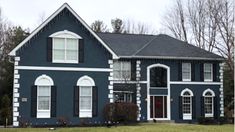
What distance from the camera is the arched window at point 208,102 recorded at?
4212 centimetres

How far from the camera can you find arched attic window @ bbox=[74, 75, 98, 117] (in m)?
34.0

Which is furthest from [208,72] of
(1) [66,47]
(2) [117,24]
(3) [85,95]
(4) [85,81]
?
(2) [117,24]

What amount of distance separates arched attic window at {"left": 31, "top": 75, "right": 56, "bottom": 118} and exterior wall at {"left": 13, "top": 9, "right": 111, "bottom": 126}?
272 mm

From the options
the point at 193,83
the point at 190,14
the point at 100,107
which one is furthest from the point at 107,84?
the point at 190,14

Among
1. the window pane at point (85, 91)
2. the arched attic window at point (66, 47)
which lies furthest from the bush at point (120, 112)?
the arched attic window at point (66, 47)

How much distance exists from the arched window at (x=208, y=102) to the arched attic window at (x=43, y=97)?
14.8m

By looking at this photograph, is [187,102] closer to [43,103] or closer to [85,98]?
[85,98]

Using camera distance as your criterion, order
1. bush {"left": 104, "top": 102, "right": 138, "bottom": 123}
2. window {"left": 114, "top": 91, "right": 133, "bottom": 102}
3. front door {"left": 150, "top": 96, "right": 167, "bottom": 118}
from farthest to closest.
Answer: front door {"left": 150, "top": 96, "right": 167, "bottom": 118} → window {"left": 114, "top": 91, "right": 133, "bottom": 102} → bush {"left": 104, "top": 102, "right": 138, "bottom": 123}

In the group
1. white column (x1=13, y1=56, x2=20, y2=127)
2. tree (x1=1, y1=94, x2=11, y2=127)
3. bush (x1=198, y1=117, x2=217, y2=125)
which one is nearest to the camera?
white column (x1=13, y1=56, x2=20, y2=127)

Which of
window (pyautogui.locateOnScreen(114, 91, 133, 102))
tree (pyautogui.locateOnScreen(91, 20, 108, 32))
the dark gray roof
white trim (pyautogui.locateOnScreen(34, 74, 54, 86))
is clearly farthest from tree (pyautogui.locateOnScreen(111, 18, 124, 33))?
white trim (pyautogui.locateOnScreen(34, 74, 54, 86))

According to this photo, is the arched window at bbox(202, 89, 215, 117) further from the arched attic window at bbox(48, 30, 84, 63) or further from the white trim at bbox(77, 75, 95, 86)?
the arched attic window at bbox(48, 30, 84, 63)

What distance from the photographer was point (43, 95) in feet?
109

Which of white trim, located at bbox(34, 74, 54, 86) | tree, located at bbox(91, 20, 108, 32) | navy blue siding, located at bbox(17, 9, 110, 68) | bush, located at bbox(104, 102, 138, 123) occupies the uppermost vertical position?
tree, located at bbox(91, 20, 108, 32)

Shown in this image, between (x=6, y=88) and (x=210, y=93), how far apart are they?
19242 mm
